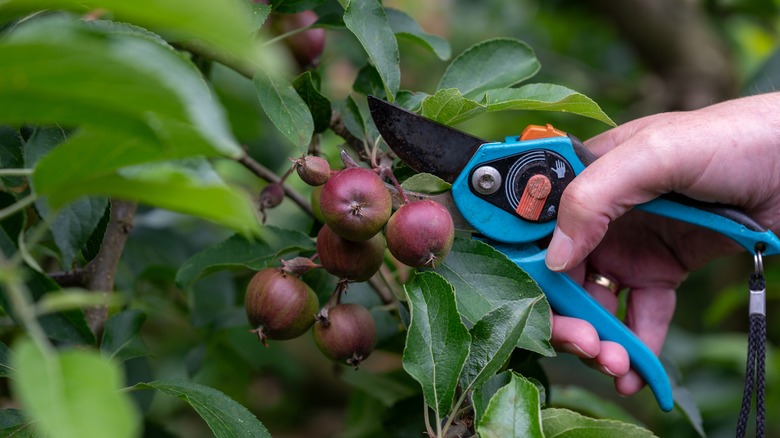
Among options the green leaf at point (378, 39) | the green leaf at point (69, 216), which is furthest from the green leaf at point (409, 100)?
the green leaf at point (69, 216)

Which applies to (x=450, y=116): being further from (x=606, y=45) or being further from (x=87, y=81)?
(x=606, y=45)

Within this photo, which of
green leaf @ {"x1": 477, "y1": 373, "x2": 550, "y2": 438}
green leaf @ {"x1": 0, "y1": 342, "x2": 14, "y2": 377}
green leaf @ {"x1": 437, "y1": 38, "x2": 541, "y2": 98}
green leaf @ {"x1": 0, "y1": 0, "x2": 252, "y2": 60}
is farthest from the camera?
green leaf @ {"x1": 437, "y1": 38, "x2": 541, "y2": 98}

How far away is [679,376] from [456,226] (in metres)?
0.50

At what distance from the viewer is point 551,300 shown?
38.5 inches

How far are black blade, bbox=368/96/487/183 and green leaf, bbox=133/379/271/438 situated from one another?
326 mm

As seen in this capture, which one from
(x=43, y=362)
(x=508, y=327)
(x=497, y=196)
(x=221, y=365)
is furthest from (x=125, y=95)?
(x=221, y=365)

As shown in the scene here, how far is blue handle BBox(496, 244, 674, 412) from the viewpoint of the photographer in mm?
953

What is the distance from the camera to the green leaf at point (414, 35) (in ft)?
3.51

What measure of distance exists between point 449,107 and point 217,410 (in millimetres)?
395

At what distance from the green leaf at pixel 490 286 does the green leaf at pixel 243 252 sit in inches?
7.7

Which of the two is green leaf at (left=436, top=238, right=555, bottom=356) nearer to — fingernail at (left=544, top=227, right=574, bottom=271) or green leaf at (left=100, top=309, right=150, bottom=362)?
fingernail at (left=544, top=227, right=574, bottom=271)

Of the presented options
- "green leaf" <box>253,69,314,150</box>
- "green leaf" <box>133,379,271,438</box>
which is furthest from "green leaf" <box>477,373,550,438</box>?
"green leaf" <box>253,69,314,150</box>

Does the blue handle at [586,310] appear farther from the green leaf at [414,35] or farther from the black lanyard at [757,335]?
the green leaf at [414,35]

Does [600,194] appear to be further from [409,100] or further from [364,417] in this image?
[364,417]
